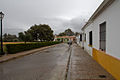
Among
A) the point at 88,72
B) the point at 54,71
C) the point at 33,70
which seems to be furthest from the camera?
the point at 33,70

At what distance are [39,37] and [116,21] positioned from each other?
32.9 metres

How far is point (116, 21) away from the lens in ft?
12.2

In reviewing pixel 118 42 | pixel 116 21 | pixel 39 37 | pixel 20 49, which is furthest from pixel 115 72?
pixel 39 37

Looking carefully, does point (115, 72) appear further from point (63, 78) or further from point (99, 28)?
point (99, 28)

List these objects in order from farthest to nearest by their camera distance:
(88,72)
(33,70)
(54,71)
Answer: (33,70)
(54,71)
(88,72)

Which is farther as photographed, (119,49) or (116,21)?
(116,21)

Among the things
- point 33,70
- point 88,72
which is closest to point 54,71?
point 33,70

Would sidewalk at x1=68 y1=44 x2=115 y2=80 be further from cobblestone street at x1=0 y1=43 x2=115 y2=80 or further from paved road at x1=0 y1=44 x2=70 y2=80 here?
paved road at x1=0 y1=44 x2=70 y2=80

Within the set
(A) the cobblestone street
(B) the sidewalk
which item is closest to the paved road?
(A) the cobblestone street

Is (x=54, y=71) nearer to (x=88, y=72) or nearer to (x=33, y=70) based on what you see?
(x=33, y=70)

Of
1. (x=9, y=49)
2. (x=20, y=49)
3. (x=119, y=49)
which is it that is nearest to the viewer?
(x=119, y=49)

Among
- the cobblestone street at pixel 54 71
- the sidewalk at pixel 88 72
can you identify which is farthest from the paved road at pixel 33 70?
the sidewalk at pixel 88 72

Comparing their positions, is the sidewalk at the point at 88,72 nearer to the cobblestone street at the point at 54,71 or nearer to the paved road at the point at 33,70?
the cobblestone street at the point at 54,71

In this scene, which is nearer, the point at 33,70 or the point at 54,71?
the point at 54,71
